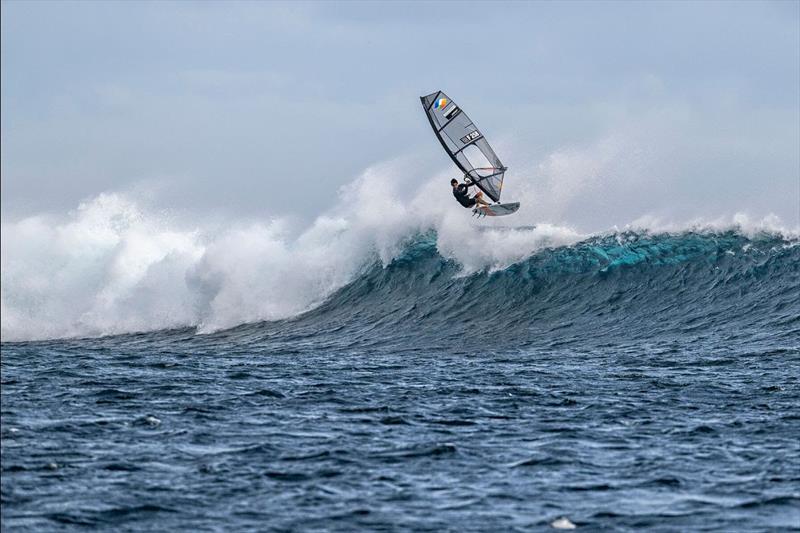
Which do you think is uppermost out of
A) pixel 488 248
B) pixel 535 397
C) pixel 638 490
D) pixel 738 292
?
pixel 488 248

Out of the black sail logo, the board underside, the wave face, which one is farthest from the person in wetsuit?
the wave face

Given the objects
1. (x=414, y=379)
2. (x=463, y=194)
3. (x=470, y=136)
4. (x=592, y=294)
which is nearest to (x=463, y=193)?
(x=463, y=194)

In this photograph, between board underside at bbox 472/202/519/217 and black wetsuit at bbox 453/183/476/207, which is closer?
black wetsuit at bbox 453/183/476/207

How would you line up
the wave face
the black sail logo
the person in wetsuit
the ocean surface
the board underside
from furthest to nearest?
the board underside
the black sail logo
the person in wetsuit
the wave face
the ocean surface

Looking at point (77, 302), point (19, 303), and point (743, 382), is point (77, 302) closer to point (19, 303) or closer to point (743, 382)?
point (19, 303)

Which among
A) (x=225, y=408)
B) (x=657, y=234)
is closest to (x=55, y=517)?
(x=225, y=408)

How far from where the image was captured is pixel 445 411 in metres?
18.0

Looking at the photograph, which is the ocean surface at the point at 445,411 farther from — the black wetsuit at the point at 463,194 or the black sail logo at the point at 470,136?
the black sail logo at the point at 470,136

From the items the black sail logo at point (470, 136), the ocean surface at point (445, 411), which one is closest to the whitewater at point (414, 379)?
the ocean surface at point (445, 411)

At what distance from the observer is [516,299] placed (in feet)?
102

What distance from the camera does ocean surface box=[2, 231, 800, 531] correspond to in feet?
42.3

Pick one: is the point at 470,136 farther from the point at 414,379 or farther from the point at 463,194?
the point at 414,379

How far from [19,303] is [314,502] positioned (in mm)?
18460

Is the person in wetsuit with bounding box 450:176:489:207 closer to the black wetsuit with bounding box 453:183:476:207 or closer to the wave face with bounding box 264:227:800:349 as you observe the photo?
the black wetsuit with bounding box 453:183:476:207
